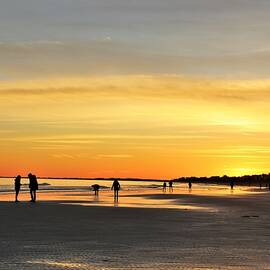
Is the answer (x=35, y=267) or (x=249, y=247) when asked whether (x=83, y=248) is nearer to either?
(x=35, y=267)

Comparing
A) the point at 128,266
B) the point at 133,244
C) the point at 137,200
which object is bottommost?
→ the point at 128,266

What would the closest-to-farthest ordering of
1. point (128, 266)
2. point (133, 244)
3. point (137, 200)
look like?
point (128, 266) → point (133, 244) → point (137, 200)

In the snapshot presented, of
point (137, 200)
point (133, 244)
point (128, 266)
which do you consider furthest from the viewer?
point (137, 200)

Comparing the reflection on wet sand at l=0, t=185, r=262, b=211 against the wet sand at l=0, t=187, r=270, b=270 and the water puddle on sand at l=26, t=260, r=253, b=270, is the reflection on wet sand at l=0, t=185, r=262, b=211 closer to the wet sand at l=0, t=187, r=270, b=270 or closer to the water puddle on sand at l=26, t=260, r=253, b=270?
the wet sand at l=0, t=187, r=270, b=270

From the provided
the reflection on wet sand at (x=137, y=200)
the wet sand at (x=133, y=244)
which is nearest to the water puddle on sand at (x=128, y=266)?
the wet sand at (x=133, y=244)

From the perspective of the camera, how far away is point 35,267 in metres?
12.9

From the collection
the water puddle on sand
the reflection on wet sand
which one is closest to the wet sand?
the water puddle on sand

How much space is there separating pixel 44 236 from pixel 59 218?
842 cm

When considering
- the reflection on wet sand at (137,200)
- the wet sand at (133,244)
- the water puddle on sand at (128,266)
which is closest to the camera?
the water puddle on sand at (128,266)

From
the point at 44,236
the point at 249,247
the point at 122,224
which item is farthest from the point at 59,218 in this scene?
the point at 249,247

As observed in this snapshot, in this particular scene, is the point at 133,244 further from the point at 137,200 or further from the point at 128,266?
the point at 137,200

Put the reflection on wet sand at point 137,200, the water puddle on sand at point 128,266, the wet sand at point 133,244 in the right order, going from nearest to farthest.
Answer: the water puddle on sand at point 128,266, the wet sand at point 133,244, the reflection on wet sand at point 137,200

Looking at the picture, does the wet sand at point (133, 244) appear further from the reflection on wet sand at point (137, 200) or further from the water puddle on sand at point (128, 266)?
the reflection on wet sand at point (137, 200)

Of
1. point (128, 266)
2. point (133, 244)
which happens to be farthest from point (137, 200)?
point (128, 266)
